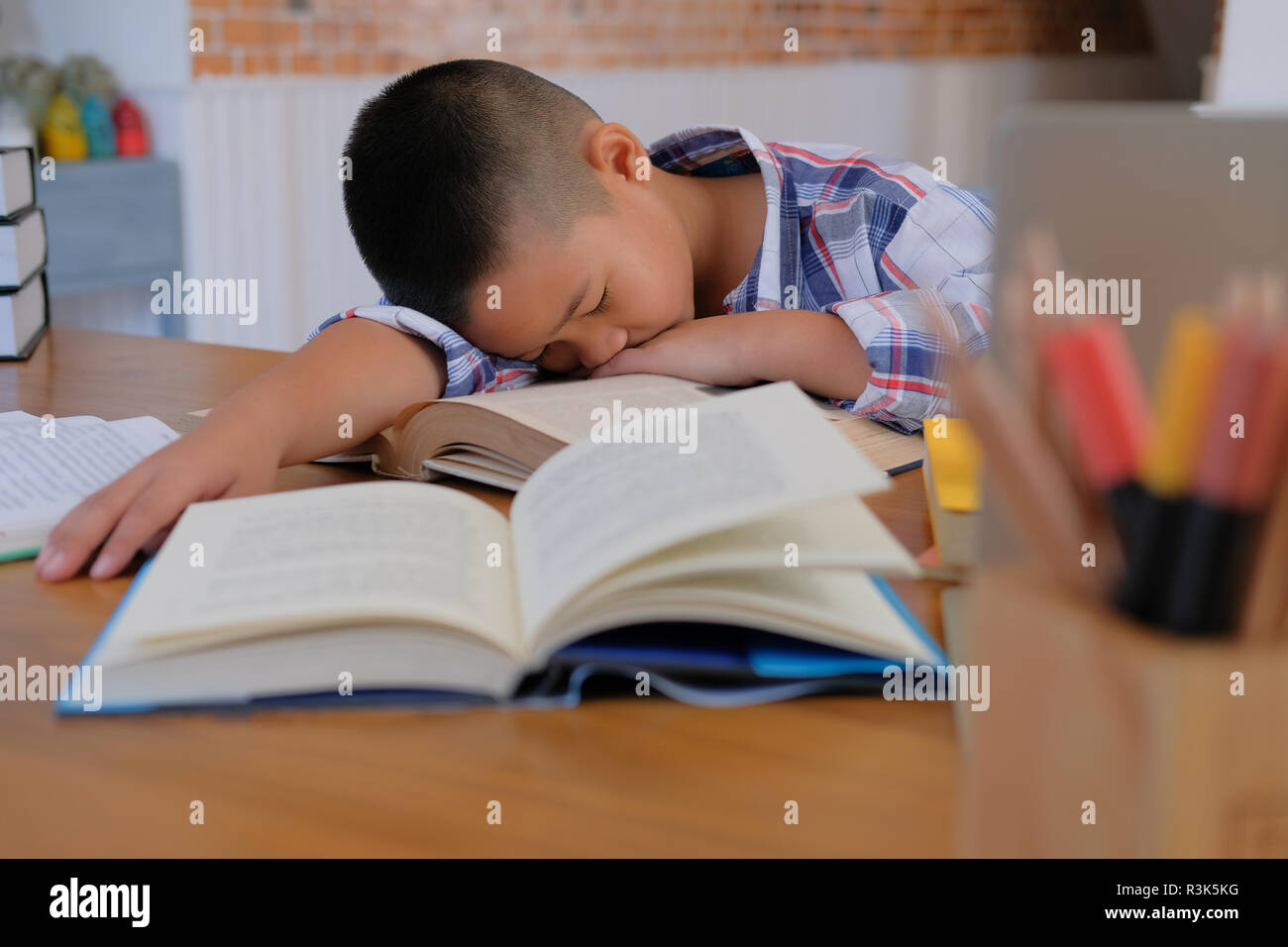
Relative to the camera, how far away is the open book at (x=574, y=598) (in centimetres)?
47

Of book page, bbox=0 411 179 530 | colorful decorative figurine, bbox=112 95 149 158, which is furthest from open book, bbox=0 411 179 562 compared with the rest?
colorful decorative figurine, bbox=112 95 149 158

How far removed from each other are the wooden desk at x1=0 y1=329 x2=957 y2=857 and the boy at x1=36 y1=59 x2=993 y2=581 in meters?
0.39

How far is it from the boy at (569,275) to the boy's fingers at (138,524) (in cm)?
15

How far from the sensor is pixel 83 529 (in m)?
0.65

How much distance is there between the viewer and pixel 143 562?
0.67 m

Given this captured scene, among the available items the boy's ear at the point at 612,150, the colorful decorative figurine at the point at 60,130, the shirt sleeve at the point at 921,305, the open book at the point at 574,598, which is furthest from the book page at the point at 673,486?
the colorful decorative figurine at the point at 60,130

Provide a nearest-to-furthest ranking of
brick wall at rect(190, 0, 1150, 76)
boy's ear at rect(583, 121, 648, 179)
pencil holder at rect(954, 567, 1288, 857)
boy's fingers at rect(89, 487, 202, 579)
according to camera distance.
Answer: pencil holder at rect(954, 567, 1288, 857) → boy's fingers at rect(89, 487, 202, 579) → boy's ear at rect(583, 121, 648, 179) → brick wall at rect(190, 0, 1150, 76)

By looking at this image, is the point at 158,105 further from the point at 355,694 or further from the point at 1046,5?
the point at 1046,5

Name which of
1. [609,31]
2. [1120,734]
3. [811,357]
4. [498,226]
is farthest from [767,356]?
[609,31]

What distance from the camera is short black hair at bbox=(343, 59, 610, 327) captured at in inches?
40.9

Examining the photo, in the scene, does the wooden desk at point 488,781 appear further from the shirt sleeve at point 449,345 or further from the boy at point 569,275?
the shirt sleeve at point 449,345

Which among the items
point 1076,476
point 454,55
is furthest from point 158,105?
point 1076,476

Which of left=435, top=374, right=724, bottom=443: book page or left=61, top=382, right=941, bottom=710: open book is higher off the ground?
left=435, top=374, right=724, bottom=443: book page

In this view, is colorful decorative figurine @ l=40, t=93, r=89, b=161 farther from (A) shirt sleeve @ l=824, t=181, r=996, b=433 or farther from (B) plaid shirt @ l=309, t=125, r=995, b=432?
(A) shirt sleeve @ l=824, t=181, r=996, b=433
